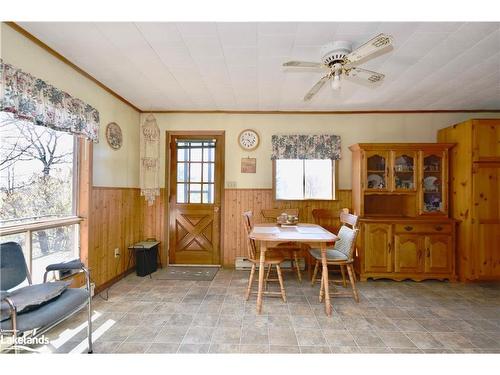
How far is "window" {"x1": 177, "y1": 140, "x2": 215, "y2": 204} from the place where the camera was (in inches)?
166

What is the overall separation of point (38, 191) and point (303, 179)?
11.0 ft

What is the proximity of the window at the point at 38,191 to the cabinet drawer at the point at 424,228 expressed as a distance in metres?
3.95

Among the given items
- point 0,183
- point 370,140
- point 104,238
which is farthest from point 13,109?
point 370,140

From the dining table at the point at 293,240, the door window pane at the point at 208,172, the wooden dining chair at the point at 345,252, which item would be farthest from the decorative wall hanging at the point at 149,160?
the wooden dining chair at the point at 345,252

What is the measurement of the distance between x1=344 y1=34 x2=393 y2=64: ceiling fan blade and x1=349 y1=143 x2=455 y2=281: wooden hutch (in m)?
1.88

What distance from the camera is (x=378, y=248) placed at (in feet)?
11.4

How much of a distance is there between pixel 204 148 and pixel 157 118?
89cm

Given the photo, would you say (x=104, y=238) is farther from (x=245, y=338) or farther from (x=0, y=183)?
(x=245, y=338)

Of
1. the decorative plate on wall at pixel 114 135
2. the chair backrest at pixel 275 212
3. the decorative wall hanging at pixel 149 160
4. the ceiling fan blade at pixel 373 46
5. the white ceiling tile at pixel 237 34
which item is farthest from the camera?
the decorative wall hanging at pixel 149 160

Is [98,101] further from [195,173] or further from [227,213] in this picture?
[227,213]

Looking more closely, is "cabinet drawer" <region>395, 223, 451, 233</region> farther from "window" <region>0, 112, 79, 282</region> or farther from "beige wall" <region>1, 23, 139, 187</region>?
"window" <region>0, 112, 79, 282</region>

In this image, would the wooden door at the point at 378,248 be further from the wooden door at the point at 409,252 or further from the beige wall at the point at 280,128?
the beige wall at the point at 280,128

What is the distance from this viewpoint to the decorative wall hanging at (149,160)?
393 centimetres
